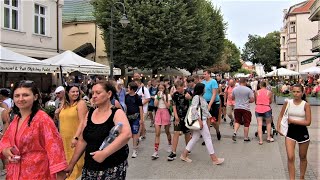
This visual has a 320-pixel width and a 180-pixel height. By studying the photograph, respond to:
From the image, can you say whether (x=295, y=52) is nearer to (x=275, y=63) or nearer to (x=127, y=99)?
(x=275, y=63)

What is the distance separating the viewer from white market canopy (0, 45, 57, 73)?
10.4 m

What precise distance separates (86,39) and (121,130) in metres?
29.9

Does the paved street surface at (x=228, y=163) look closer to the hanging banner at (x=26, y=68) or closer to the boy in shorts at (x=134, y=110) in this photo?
the boy in shorts at (x=134, y=110)

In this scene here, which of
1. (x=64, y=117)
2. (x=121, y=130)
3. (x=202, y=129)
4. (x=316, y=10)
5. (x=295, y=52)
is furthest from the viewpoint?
(x=295, y=52)

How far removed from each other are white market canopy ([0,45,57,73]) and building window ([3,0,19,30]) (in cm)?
660

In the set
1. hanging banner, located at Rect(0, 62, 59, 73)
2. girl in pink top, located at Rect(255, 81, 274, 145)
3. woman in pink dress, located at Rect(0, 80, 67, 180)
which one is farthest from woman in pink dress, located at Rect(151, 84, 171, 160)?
woman in pink dress, located at Rect(0, 80, 67, 180)

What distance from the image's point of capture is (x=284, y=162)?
7285mm

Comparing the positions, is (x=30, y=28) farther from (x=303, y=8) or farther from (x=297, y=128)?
(x=303, y=8)

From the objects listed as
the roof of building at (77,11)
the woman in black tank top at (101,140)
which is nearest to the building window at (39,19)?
the roof of building at (77,11)

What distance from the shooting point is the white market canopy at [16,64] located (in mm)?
10351

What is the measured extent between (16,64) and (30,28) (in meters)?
8.85

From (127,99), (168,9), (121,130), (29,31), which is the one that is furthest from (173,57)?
(121,130)

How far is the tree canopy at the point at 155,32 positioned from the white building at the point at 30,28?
4036mm

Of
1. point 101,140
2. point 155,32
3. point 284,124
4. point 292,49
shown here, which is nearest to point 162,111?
point 284,124
